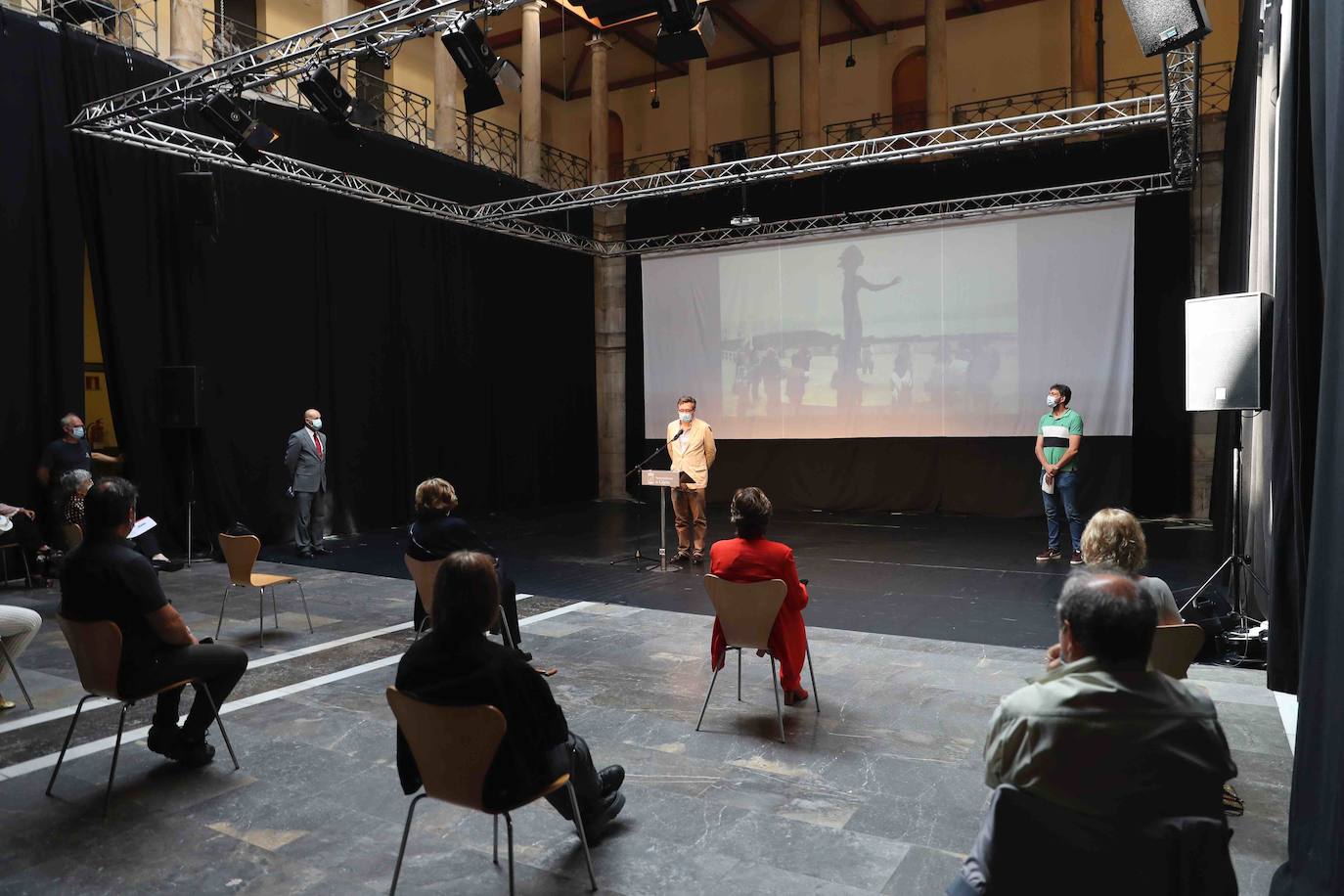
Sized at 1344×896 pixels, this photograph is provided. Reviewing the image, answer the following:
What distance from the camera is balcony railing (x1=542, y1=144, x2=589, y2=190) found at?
14.6 m

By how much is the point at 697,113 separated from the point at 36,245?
360 inches

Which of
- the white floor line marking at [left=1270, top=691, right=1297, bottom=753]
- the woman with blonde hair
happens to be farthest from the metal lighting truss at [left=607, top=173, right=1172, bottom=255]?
the woman with blonde hair

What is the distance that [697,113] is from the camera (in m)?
13.7

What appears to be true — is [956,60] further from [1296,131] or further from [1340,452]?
[1340,452]

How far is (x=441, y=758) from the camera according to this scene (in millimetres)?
2201

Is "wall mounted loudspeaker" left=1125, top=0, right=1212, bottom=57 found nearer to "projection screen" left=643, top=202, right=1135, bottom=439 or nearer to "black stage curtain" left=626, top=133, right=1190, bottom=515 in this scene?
"projection screen" left=643, top=202, right=1135, bottom=439

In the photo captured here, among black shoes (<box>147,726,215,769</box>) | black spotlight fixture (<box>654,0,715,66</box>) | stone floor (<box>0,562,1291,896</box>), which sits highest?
black spotlight fixture (<box>654,0,715,66</box>)

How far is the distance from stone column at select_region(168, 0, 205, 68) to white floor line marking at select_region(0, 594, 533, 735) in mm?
6337

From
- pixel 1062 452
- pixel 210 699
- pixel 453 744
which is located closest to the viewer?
pixel 453 744

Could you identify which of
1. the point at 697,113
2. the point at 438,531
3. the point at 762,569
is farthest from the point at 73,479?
the point at 697,113

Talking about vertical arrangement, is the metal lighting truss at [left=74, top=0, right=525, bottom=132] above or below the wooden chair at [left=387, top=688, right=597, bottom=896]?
above

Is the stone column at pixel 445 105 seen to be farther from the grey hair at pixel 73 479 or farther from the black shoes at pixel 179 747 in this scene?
the black shoes at pixel 179 747

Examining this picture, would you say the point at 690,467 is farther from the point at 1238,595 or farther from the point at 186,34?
the point at 186,34

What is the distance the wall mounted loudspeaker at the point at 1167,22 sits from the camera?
478 cm
